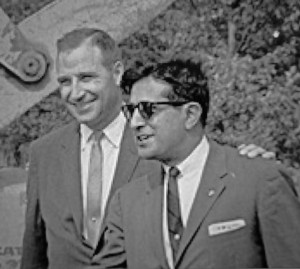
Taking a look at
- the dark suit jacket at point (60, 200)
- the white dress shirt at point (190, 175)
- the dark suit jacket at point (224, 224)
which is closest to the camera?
the dark suit jacket at point (224, 224)

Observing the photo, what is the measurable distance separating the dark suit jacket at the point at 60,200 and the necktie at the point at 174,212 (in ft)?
1.28

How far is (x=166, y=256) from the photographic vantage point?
196 centimetres

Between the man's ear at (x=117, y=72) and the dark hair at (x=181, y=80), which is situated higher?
the man's ear at (x=117, y=72)

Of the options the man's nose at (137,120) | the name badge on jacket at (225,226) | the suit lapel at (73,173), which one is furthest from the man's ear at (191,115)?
the suit lapel at (73,173)

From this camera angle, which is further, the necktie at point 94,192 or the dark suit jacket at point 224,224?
the necktie at point 94,192

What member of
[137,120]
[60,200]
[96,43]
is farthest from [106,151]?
[137,120]

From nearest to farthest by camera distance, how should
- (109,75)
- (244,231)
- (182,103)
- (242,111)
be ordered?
1. (244,231)
2. (182,103)
3. (109,75)
4. (242,111)

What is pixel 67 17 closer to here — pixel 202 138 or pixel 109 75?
pixel 109 75

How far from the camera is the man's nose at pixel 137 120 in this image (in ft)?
6.87

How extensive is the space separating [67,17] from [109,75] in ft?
1.66

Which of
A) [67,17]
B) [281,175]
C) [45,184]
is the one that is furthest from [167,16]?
[281,175]

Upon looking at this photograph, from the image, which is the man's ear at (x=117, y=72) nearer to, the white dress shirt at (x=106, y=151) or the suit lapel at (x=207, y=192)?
the white dress shirt at (x=106, y=151)

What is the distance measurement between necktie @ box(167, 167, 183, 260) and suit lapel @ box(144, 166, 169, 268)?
3cm

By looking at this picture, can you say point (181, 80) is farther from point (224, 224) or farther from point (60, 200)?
point (60, 200)
